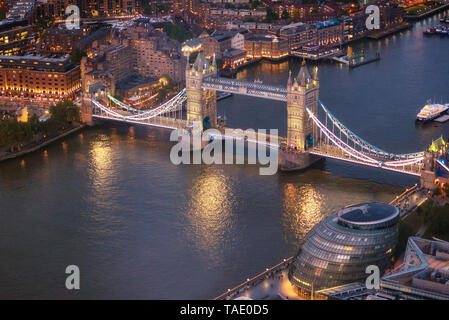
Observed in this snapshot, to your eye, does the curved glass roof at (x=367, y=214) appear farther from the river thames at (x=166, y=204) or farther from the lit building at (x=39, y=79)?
the lit building at (x=39, y=79)

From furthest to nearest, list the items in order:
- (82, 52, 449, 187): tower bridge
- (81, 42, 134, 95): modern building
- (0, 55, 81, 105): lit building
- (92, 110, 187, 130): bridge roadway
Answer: (0, 55, 81, 105): lit building
(81, 42, 134, 95): modern building
(92, 110, 187, 130): bridge roadway
(82, 52, 449, 187): tower bridge

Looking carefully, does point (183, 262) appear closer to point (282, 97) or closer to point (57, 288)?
point (57, 288)

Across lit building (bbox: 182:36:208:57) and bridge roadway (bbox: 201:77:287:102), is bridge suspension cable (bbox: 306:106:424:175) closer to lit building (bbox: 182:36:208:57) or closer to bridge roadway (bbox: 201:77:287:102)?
bridge roadway (bbox: 201:77:287:102)

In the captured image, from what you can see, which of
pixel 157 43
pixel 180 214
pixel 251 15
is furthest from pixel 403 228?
pixel 251 15

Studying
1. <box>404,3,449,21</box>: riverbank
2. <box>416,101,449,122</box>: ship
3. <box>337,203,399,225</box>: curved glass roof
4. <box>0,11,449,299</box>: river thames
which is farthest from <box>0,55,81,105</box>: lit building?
<box>404,3,449,21</box>: riverbank

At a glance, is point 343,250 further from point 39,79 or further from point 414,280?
point 39,79

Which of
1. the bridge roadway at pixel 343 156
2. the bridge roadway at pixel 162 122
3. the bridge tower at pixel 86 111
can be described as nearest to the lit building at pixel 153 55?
the bridge tower at pixel 86 111
